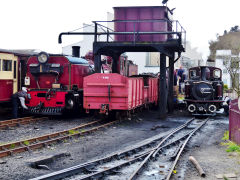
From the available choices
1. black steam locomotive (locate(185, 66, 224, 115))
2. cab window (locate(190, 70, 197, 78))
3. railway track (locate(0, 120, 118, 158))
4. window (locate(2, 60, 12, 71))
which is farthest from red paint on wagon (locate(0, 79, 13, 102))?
cab window (locate(190, 70, 197, 78))

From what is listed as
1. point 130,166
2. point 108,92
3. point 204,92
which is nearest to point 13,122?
point 108,92

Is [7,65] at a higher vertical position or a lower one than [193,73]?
higher

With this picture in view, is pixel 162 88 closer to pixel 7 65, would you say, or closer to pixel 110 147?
pixel 7 65

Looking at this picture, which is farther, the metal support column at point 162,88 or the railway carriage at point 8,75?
the metal support column at point 162,88

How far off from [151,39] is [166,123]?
182 inches

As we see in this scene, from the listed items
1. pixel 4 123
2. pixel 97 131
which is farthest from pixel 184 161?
pixel 4 123

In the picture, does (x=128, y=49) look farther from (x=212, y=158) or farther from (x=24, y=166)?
(x=24, y=166)

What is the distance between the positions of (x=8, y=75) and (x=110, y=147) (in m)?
7.43

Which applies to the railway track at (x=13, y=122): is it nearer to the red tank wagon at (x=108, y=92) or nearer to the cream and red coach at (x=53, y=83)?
the cream and red coach at (x=53, y=83)

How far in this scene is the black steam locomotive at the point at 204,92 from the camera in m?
18.8

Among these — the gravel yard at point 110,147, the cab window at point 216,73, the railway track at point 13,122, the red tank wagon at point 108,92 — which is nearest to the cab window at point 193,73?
the cab window at point 216,73

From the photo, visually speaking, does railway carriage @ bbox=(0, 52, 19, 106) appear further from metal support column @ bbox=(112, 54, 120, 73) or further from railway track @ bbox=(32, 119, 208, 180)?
railway track @ bbox=(32, 119, 208, 180)

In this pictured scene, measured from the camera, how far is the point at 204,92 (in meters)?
18.8

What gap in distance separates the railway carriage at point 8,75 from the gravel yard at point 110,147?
6.99ft
